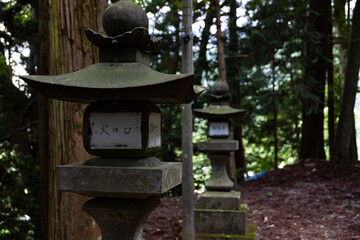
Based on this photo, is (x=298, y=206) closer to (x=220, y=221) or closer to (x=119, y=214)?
(x=220, y=221)

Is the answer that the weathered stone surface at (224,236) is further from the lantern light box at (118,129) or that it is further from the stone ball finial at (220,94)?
the lantern light box at (118,129)

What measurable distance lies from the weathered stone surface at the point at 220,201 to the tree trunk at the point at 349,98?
18.8 ft

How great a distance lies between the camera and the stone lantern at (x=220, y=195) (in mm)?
5707

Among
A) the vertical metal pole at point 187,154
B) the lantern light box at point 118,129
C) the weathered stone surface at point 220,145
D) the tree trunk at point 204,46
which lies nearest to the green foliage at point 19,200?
the vertical metal pole at point 187,154

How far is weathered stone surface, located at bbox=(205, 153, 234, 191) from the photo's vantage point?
600 centimetres

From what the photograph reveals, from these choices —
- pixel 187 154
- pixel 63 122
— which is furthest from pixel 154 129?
pixel 187 154

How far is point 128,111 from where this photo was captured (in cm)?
231

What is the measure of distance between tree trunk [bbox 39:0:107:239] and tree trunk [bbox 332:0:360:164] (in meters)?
8.64

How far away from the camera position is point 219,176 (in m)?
6.08

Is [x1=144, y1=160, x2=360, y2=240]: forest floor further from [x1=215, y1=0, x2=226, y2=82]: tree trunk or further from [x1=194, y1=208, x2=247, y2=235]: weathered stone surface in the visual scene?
[x1=215, y1=0, x2=226, y2=82]: tree trunk

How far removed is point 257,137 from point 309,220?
19.6 feet

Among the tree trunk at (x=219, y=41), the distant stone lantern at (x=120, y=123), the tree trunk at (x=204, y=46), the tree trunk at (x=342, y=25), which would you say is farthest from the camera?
the tree trunk at (x=342, y=25)

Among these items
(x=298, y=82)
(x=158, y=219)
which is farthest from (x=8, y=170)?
(x=298, y=82)

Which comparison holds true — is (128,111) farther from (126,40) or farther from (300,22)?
(300,22)
